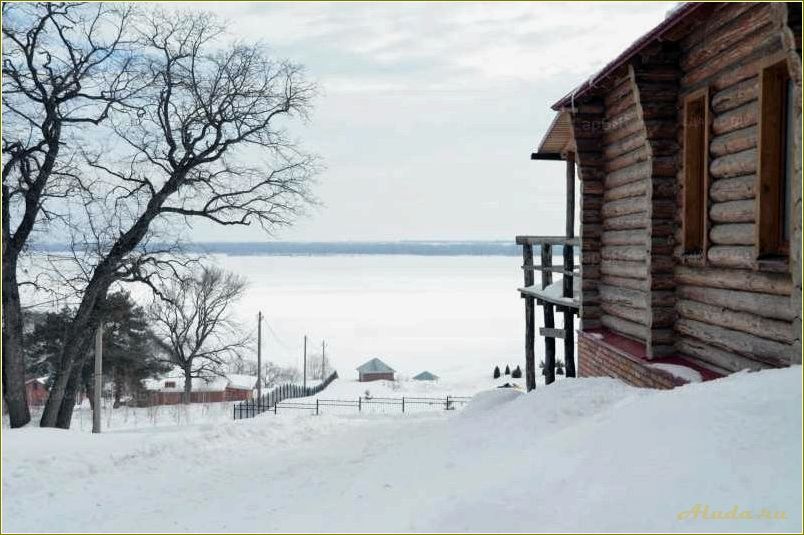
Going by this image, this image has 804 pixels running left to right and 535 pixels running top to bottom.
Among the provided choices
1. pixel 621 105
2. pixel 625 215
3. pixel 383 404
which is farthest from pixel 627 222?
pixel 383 404

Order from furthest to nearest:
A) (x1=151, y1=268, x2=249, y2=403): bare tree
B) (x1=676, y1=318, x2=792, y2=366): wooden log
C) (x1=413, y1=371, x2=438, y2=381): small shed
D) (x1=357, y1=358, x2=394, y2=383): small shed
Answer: (x1=357, y1=358, x2=394, y2=383): small shed < (x1=413, y1=371, x2=438, y2=381): small shed < (x1=151, y1=268, x2=249, y2=403): bare tree < (x1=676, y1=318, x2=792, y2=366): wooden log

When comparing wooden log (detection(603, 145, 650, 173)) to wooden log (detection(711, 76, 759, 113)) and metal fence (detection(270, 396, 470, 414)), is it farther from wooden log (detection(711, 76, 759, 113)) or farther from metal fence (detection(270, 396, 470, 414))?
metal fence (detection(270, 396, 470, 414))

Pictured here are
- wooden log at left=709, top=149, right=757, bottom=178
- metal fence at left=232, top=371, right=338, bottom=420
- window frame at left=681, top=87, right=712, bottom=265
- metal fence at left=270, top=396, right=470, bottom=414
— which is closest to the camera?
wooden log at left=709, top=149, right=757, bottom=178

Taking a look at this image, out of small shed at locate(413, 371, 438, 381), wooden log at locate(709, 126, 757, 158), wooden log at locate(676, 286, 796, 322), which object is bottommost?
small shed at locate(413, 371, 438, 381)

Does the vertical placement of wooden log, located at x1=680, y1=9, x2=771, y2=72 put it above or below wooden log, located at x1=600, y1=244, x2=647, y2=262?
above

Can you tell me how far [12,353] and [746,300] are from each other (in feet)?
45.4

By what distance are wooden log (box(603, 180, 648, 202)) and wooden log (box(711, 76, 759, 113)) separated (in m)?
1.68

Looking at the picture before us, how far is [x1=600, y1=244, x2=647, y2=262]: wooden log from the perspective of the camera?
9375mm

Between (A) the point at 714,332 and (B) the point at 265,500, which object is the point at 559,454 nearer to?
(A) the point at 714,332

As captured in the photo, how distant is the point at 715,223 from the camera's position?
24.5 feet

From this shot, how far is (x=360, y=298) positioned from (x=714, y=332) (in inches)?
4352

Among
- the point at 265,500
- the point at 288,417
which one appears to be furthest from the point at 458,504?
the point at 288,417

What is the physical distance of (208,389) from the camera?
162 ft

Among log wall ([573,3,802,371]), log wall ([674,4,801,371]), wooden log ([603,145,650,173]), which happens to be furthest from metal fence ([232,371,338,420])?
log wall ([674,4,801,371])
